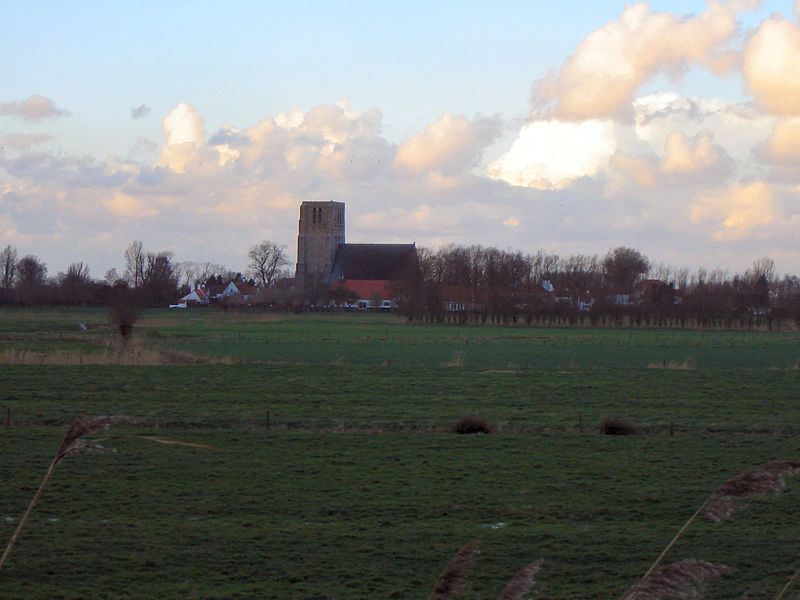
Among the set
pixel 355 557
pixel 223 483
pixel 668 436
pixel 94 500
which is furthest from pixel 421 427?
pixel 355 557

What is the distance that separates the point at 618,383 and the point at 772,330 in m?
59.7

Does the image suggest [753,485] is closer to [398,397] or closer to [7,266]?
[398,397]

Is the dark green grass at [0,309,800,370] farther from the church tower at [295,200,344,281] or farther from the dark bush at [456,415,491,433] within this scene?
the church tower at [295,200,344,281]

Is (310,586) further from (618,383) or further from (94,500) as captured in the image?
(618,383)

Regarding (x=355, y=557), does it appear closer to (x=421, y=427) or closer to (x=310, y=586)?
(x=310, y=586)

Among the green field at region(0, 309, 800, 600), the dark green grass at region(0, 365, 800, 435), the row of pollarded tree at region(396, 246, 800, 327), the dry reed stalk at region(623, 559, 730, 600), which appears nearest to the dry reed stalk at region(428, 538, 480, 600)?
the dry reed stalk at region(623, 559, 730, 600)

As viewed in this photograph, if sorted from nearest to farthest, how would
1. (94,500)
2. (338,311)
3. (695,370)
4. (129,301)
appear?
(94,500), (695,370), (129,301), (338,311)

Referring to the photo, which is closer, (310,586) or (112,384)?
(310,586)

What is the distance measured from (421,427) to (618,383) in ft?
37.0

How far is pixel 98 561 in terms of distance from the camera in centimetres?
789

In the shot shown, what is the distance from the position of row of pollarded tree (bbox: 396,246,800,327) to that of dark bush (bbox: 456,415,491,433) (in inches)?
2705

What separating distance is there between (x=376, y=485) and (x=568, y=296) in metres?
89.7

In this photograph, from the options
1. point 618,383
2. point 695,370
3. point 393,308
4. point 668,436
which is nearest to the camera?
point 668,436

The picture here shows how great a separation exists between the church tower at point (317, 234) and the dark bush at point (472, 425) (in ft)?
480
